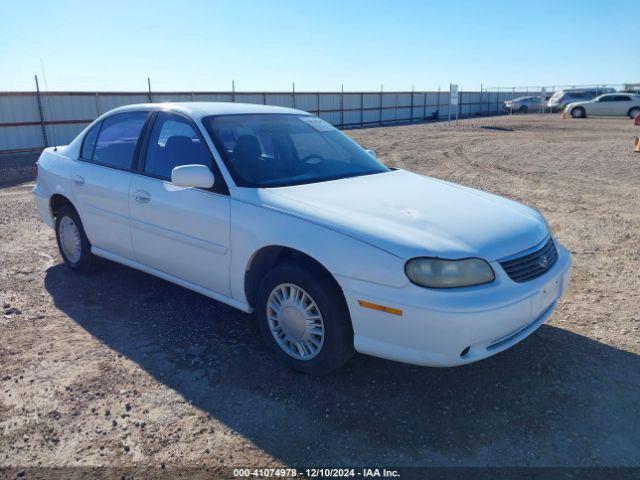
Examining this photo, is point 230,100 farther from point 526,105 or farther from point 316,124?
point 526,105

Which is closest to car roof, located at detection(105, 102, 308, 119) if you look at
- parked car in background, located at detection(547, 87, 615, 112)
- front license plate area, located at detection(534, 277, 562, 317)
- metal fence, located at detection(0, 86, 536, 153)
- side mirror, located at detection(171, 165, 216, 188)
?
side mirror, located at detection(171, 165, 216, 188)

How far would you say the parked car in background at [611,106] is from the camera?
3205 cm

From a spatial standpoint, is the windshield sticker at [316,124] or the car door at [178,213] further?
the windshield sticker at [316,124]

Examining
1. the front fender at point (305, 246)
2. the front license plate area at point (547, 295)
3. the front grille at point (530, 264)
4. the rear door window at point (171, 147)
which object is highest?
the rear door window at point (171, 147)

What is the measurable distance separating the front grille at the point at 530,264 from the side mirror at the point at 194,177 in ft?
6.41

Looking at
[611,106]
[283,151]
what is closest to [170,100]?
[283,151]

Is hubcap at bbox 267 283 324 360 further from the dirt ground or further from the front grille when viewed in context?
the front grille

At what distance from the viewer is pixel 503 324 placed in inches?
116

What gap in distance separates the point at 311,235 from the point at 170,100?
2065 centimetres

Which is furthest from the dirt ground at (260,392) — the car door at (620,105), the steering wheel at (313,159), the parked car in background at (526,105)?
the parked car in background at (526,105)

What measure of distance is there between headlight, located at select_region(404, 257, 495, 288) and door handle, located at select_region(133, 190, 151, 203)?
7.36 ft

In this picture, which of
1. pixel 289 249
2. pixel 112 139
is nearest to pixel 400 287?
pixel 289 249

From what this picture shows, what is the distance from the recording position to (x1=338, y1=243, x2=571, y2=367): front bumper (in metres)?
2.80

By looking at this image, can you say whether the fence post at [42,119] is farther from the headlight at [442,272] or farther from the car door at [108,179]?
the headlight at [442,272]
